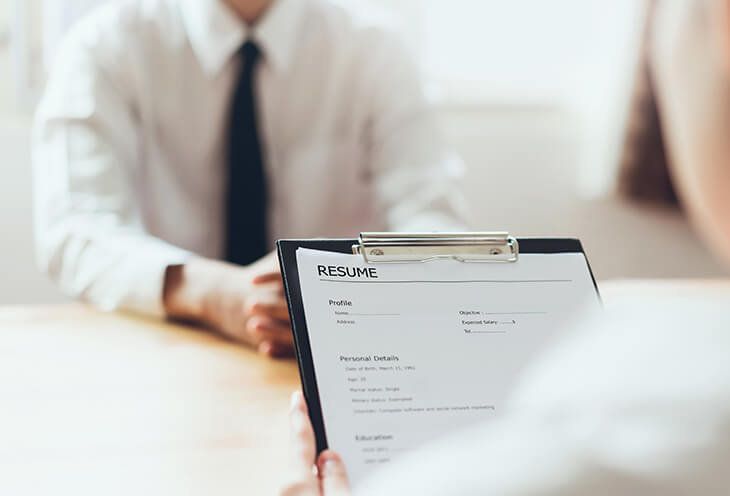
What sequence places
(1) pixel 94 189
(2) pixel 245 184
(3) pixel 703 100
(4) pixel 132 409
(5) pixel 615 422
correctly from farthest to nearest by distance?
(2) pixel 245 184, (1) pixel 94 189, (4) pixel 132 409, (3) pixel 703 100, (5) pixel 615 422

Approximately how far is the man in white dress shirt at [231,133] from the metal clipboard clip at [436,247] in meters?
0.60

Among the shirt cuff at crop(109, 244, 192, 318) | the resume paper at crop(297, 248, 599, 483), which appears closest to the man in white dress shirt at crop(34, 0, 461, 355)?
the shirt cuff at crop(109, 244, 192, 318)

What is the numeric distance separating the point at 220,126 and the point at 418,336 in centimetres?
93

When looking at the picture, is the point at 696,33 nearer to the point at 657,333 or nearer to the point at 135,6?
the point at 657,333

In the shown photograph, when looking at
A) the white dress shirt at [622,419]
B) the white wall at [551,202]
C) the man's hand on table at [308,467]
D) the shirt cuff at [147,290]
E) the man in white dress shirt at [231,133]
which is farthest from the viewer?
the white wall at [551,202]

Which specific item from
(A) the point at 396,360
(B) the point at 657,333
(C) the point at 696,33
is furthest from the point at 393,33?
(B) the point at 657,333

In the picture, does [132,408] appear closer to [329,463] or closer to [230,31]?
[329,463]

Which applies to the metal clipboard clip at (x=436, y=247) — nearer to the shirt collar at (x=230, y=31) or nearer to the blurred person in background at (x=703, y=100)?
the blurred person in background at (x=703, y=100)

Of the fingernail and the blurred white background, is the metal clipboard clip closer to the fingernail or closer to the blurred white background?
the fingernail

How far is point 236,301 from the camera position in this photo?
88 cm

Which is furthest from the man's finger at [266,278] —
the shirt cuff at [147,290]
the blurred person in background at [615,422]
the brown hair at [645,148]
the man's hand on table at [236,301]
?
the brown hair at [645,148]

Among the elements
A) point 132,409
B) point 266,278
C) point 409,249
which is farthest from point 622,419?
point 266,278

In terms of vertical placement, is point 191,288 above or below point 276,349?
above

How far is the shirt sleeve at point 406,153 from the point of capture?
1.30 m
